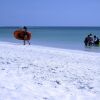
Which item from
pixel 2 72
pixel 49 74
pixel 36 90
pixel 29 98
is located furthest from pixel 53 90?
pixel 2 72

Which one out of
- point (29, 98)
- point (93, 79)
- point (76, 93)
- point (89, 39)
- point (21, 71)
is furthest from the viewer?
point (89, 39)

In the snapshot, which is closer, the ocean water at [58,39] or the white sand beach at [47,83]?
the white sand beach at [47,83]

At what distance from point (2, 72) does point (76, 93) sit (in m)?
2.23

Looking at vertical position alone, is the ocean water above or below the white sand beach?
below

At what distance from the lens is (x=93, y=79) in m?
6.64

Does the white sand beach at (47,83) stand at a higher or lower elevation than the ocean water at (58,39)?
higher

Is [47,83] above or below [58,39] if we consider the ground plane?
above

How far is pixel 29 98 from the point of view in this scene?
5.04 m

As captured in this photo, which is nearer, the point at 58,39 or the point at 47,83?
the point at 47,83

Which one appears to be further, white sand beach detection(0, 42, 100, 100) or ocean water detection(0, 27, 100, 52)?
ocean water detection(0, 27, 100, 52)

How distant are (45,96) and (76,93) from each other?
66 centimetres

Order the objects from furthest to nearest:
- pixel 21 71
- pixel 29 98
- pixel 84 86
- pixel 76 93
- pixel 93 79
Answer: pixel 21 71 → pixel 93 79 → pixel 84 86 → pixel 76 93 → pixel 29 98

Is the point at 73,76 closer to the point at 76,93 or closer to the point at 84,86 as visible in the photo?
the point at 84,86

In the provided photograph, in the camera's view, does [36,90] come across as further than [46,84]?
No
